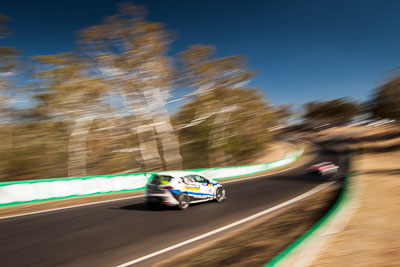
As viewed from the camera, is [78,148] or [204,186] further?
[78,148]

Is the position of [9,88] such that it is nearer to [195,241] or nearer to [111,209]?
[111,209]

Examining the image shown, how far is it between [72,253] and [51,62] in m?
27.8

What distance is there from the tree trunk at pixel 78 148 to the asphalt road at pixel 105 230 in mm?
21451

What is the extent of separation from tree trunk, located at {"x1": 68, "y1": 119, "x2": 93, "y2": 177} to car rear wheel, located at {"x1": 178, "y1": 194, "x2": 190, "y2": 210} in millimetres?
23902

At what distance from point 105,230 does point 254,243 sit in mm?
4194

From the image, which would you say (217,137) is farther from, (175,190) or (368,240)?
(368,240)

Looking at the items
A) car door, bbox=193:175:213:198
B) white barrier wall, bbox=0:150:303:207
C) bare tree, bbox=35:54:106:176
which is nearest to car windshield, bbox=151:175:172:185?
car door, bbox=193:175:213:198

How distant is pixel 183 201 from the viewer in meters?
11.4

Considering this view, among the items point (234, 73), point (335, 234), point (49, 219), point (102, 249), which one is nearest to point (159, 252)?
point (102, 249)

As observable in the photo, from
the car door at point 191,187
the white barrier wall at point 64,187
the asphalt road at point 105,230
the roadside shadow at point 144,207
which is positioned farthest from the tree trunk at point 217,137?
the roadside shadow at point 144,207

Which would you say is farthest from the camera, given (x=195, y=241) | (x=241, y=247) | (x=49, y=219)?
(x=49, y=219)

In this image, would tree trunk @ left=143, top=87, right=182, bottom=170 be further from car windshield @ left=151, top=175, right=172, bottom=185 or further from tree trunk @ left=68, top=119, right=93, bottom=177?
car windshield @ left=151, top=175, right=172, bottom=185

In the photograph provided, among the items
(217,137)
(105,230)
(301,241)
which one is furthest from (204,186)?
(217,137)

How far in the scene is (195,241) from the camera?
25.0 ft
